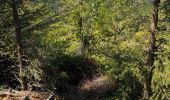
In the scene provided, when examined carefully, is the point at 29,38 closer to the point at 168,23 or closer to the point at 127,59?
the point at 127,59

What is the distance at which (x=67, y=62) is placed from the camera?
2386 cm

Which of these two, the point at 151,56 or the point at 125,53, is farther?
the point at 125,53

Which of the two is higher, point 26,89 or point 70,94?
point 26,89

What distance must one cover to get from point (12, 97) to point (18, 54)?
1827 millimetres

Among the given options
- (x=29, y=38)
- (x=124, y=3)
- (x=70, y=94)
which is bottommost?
(x=70, y=94)

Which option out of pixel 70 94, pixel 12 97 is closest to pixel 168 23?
pixel 12 97

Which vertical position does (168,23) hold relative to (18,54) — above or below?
above

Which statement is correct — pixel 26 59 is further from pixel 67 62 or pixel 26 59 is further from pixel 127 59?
pixel 67 62

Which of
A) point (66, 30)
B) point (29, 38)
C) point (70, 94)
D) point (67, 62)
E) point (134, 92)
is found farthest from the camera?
point (66, 30)

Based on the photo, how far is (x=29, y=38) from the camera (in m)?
15.7

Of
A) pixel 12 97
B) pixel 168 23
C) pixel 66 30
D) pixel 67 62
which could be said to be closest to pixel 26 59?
pixel 12 97

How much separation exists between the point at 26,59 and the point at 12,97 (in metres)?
1.72

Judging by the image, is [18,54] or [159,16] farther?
[159,16]

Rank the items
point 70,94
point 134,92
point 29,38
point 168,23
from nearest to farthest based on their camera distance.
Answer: point 168,23 < point 29,38 < point 134,92 < point 70,94
